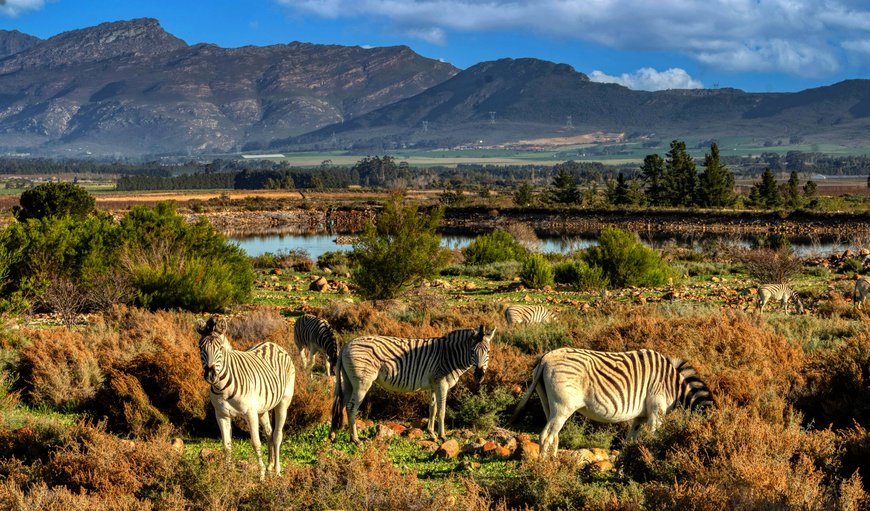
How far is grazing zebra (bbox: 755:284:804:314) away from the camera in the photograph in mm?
21000

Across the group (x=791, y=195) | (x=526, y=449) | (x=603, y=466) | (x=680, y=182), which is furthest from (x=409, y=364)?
(x=791, y=195)

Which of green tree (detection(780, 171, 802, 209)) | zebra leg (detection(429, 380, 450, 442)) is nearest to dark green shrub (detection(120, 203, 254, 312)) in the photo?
zebra leg (detection(429, 380, 450, 442))

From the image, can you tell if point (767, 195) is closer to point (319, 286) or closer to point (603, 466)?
point (319, 286)

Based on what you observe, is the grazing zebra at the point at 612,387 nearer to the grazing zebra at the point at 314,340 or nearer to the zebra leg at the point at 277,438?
the zebra leg at the point at 277,438

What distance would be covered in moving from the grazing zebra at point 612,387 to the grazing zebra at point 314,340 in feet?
16.5

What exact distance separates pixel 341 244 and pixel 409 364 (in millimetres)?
52539

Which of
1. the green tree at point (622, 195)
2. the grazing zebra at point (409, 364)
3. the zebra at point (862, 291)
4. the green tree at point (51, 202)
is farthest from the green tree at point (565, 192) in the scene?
the grazing zebra at point (409, 364)

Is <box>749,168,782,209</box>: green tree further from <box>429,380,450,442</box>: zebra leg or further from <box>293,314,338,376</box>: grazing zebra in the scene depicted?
<box>429,380,450,442</box>: zebra leg

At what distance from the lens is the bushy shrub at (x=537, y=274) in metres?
29.1

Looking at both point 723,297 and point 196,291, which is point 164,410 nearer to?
point 196,291

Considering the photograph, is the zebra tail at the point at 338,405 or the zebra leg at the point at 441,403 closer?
the zebra leg at the point at 441,403

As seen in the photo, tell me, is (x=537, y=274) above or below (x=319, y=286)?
above

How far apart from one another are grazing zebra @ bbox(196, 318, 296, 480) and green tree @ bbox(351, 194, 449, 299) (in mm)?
14308

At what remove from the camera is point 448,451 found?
31.4 ft
